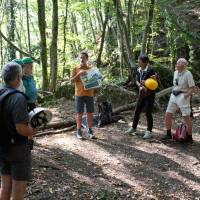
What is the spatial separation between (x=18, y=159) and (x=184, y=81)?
16.6 ft

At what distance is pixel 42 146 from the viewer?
8.21 metres

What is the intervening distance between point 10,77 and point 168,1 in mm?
11801

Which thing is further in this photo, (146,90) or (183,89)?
(146,90)

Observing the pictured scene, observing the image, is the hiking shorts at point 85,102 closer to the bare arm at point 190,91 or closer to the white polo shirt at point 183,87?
the white polo shirt at point 183,87

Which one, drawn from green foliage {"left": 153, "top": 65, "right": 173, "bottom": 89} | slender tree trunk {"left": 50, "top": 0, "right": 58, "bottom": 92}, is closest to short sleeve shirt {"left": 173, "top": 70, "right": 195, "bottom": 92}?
green foliage {"left": 153, "top": 65, "right": 173, "bottom": 89}

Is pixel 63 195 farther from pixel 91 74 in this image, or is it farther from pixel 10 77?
pixel 91 74

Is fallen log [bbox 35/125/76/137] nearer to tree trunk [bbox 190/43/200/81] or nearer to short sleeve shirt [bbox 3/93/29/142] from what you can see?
short sleeve shirt [bbox 3/93/29/142]

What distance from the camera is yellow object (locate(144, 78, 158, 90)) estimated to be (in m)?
8.44

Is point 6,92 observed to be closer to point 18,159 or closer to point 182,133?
point 18,159

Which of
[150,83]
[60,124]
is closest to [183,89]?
[150,83]

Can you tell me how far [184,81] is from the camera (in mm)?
8242

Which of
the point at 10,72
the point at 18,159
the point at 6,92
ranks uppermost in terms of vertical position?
the point at 10,72

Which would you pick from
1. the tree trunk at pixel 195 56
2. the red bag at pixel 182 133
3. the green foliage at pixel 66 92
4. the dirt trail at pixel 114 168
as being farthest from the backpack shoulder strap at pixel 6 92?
the tree trunk at pixel 195 56

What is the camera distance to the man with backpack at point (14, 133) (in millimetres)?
3846
